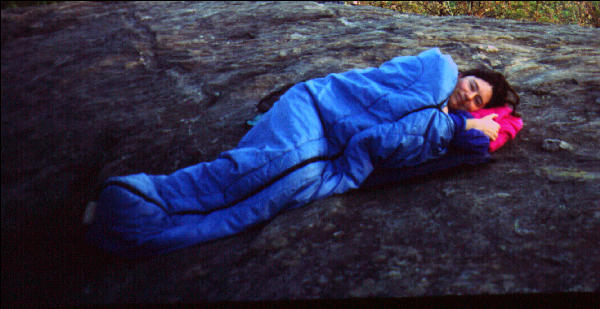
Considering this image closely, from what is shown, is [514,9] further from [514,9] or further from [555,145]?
[555,145]

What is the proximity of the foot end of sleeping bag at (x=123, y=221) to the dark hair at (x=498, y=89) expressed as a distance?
2.09 meters

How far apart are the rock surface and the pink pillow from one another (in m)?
0.08

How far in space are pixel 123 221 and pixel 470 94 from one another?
213 cm

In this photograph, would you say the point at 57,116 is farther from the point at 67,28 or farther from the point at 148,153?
the point at 67,28

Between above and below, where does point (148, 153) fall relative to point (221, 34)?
below

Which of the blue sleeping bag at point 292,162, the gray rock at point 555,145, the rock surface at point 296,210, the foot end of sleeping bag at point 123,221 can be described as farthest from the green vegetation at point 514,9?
the foot end of sleeping bag at point 123,221

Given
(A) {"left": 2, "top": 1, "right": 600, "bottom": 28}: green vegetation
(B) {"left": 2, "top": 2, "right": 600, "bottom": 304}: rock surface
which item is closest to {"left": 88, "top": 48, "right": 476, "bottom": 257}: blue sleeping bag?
(B) {"left": 2, "top": 2, "right": 600, "bottom": 304}: rock surface

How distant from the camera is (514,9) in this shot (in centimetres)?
658

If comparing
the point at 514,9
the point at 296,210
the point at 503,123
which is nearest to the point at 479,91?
the point at 503,123

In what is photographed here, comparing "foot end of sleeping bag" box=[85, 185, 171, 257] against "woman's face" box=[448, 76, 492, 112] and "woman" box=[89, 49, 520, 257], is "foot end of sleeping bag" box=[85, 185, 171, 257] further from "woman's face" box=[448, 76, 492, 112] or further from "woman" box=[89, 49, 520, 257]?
"woman's face" box=[448, 76, 492, 112]

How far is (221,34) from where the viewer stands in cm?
539

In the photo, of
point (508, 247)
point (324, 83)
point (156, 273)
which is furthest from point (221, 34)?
point (508, 247)

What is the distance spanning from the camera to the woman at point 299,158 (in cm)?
217

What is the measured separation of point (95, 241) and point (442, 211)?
1.71 meters
